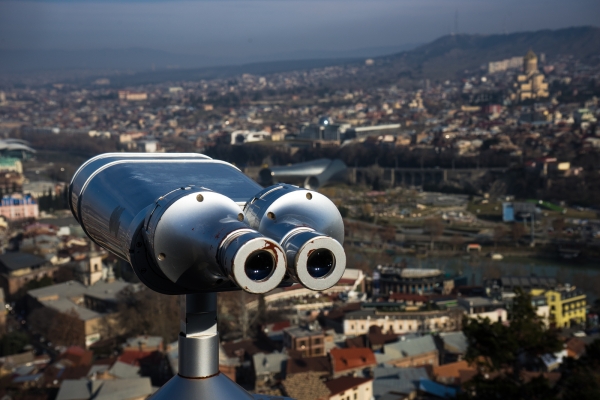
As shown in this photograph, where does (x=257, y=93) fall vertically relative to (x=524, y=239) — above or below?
above

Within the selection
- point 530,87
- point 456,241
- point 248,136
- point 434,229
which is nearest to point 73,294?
point 456,241

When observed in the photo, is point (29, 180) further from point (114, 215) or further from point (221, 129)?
point (114, 215)

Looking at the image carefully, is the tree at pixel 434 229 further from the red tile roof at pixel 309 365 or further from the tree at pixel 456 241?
the red tile roof at pixel 309 365

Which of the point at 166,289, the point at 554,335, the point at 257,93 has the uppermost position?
the point at 257,93

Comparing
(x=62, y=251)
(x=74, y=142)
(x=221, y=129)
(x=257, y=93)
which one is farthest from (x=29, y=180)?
(x=257, y=93)

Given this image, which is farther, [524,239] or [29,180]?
[29,180]

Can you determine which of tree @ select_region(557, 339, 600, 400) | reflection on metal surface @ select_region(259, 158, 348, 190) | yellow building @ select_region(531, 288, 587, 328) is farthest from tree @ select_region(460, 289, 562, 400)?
reflection on metal surface @ select_region(259, 158, 348, 190)

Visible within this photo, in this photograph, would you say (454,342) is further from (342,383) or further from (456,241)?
(456,241)
